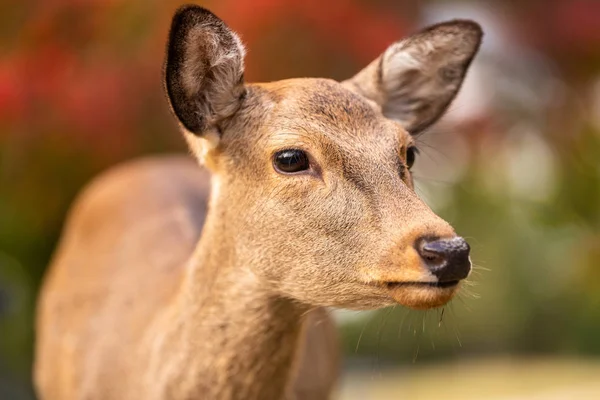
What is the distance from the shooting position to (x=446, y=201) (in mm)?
9680

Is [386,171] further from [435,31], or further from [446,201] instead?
[446,201]

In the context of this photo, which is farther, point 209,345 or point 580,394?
point 580,394

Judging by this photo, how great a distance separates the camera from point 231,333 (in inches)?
125

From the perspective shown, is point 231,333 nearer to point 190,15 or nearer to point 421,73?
point 190,15

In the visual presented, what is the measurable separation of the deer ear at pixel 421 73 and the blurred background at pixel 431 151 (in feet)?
0.51

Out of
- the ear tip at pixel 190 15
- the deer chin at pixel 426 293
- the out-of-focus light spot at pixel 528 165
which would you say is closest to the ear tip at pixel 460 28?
the ear tip at pixel 190 15

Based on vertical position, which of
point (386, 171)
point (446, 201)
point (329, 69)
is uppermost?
point (386, 171)

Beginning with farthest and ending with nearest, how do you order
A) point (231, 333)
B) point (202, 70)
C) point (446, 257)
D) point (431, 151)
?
point (431, 151), point (231, 333), point (202, 70), point (446, 257)

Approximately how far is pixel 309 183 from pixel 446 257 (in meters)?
0.59

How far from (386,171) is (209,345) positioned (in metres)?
0.95

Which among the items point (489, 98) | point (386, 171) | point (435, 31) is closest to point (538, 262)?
point (489, 98)

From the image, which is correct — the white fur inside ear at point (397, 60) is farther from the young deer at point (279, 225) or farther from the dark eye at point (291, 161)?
the dark eye at point (291, 161)

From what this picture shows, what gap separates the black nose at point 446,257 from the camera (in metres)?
2.54

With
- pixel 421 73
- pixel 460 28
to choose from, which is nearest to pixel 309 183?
pixel 421 73
